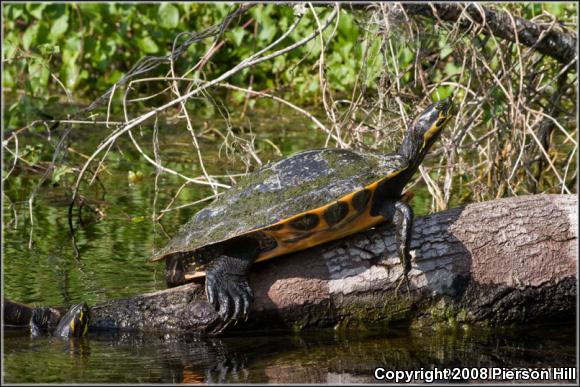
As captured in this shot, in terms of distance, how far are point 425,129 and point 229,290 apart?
50.3 inches

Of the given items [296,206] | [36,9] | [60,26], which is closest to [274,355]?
[296,206]

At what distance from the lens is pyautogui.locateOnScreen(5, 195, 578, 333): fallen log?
434cm

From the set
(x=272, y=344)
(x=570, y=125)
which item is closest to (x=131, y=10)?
(x=570, y=125)

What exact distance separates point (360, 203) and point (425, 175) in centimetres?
145

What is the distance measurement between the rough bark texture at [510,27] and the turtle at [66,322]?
8.89 ft

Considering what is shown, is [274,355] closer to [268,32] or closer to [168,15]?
[268,32]

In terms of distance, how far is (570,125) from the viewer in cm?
702

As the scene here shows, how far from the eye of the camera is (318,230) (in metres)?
4.29

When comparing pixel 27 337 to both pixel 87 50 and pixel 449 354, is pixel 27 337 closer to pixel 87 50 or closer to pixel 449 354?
pixel 449 354

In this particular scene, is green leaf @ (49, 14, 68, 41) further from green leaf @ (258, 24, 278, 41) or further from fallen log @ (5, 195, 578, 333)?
fallen log @ (5, 195, 578, 333)

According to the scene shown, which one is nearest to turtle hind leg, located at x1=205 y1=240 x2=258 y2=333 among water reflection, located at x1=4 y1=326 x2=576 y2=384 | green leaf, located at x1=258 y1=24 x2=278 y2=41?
water reflection, located at x1=4 y1=326 x2=576 y2=384

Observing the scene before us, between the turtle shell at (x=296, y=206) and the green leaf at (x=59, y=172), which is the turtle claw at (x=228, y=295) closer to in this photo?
the turtle shell at (x=296, y=206)

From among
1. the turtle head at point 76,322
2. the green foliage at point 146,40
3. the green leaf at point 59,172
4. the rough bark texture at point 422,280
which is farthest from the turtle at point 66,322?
the green foliage at point 146,40

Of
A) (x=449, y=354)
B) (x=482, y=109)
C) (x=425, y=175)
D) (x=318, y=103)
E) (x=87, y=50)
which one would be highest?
(x=87, y=50)
